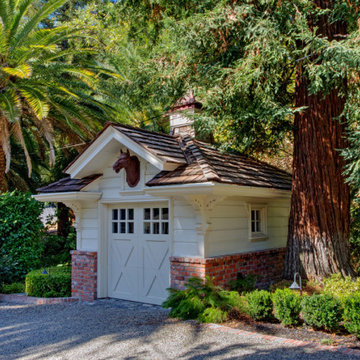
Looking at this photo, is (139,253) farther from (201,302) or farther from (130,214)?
(201,302)

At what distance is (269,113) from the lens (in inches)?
311

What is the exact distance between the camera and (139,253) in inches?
345

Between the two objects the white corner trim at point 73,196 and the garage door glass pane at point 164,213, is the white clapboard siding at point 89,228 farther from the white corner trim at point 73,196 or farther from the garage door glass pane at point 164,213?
the garage door glass pane at point 164,213

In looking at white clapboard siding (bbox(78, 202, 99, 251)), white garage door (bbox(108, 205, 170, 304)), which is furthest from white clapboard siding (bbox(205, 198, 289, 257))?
white clapboard siding (bbox(78, 202, 99, 251))

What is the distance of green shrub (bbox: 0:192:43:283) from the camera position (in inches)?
444

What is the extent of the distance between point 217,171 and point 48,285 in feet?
17.5

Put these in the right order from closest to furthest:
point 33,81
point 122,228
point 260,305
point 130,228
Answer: point 260,305 → point 130,228 → point 122,228 → point 33,81

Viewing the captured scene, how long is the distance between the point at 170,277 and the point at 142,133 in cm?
315

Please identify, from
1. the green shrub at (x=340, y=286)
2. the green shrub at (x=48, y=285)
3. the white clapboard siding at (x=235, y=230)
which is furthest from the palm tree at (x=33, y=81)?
the green shrub at (x=340, y=286)

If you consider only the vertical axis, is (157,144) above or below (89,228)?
above

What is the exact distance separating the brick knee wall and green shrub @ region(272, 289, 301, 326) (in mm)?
4653

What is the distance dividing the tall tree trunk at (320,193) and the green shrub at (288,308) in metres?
2.55

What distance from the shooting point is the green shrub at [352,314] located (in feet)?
17.9

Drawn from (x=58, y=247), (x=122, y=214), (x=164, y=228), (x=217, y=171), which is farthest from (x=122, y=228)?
(x=58, y=247)
